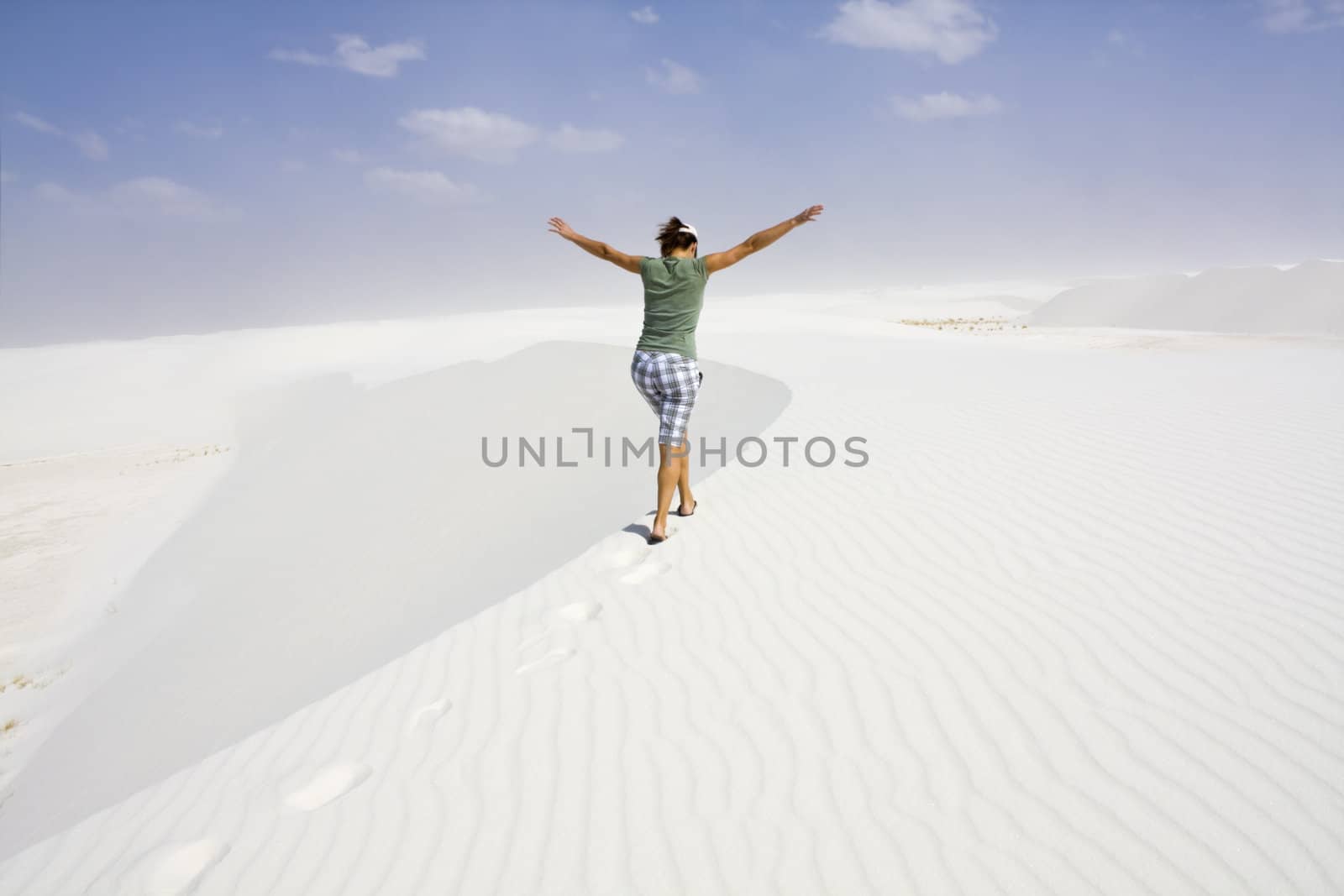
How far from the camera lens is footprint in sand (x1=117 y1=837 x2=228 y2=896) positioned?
8.72 ft

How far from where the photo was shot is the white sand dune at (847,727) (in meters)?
2.46

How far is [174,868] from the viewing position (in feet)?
9.09

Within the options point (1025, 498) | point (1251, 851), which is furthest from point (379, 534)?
point (1251, 851)

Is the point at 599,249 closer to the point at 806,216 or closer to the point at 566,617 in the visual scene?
the point at 806,216

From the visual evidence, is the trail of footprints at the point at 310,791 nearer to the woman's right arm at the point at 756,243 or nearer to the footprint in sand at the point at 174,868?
the footprint in sand at the point at 174,868

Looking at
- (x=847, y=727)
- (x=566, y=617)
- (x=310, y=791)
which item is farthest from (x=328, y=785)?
(x=847, y=727)

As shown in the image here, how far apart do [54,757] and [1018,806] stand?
6124 millimetres

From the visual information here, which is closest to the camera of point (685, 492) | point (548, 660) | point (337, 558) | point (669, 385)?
point (548, 660)

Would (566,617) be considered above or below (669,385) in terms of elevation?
below

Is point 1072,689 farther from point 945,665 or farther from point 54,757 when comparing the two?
point 54,757

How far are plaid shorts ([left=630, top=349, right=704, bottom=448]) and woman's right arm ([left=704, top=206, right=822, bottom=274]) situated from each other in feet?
2.11

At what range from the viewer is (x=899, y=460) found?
6.86m

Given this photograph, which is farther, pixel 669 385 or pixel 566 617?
pixel 669 385

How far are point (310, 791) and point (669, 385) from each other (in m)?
3.00
